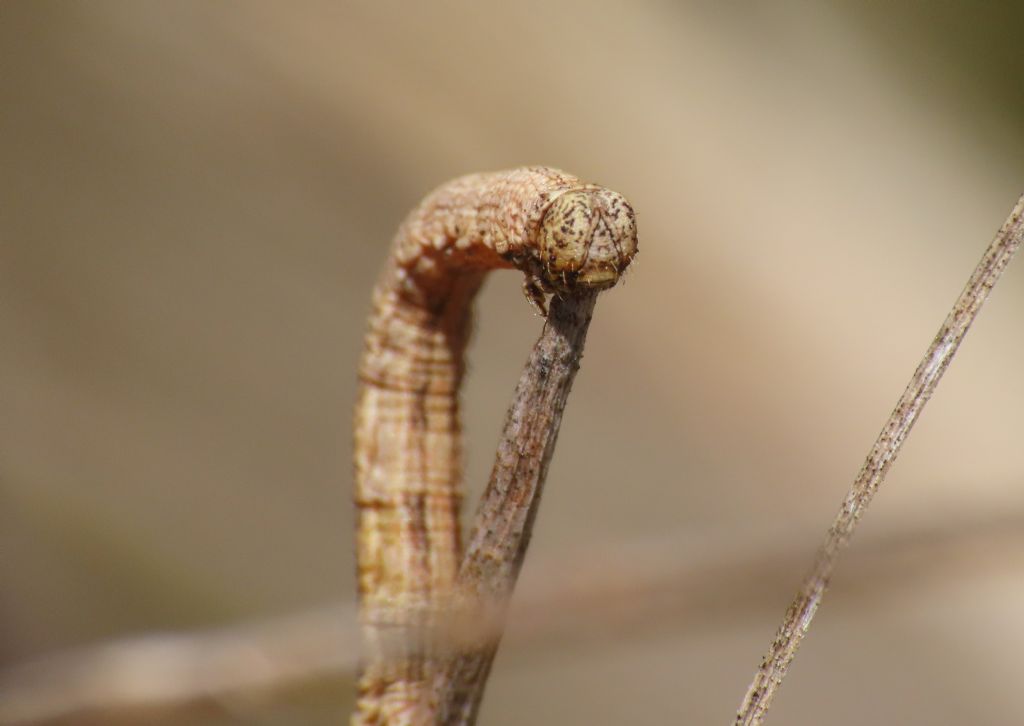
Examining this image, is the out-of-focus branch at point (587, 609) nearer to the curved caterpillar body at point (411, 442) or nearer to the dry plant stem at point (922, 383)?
the dry plant stem at point (922, 383)

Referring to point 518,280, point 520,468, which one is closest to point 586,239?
point 520,468

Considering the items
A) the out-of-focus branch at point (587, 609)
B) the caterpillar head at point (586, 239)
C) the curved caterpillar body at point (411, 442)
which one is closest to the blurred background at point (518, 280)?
the curved caterpillar body at point (411, 442)

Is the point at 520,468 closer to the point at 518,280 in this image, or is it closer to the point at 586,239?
the point at 586,239

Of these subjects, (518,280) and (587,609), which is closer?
(587,609)

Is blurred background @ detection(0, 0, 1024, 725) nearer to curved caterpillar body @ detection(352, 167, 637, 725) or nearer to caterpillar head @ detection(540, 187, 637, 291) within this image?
curved caterpillar body @ detection(352, 167, 637, 725)

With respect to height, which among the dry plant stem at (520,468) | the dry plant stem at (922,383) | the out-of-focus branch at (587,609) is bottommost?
the out-of-focus branch at (587,609)

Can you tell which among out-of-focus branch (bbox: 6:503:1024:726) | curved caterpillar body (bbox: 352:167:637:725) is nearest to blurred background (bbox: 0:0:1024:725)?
curved caterpillar body (bbox: 352:167:637:725)
